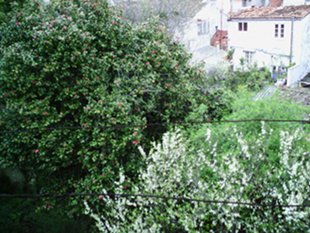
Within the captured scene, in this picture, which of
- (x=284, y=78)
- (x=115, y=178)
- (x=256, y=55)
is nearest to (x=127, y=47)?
(x=115, y=178)

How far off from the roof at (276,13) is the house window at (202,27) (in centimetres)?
287

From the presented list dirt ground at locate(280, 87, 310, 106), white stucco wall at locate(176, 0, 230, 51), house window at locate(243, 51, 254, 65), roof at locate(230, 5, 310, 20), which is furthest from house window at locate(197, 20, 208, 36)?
dirt ground at locate(280, 87, 310, 106)

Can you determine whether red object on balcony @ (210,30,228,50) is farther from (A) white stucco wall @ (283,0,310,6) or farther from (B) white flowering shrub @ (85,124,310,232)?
(B) white flowering shrub @ (85,124,310,232)

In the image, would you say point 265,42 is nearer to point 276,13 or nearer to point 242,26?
point 276,13

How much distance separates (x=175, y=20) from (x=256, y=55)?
489 centimetres

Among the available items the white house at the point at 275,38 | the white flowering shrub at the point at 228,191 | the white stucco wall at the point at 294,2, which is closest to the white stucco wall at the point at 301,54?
the white house at the point at 275,38

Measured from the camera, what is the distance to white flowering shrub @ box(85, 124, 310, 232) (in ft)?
14.8

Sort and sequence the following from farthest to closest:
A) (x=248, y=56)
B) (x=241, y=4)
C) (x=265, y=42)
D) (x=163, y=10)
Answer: (x=241, y=4) < (x=248, y=56) < (x=265, y=42) < (x=163, y=10)

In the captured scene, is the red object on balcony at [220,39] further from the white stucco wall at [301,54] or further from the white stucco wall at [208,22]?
the white stucco wall at [301,54]

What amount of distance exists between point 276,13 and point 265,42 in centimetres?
156

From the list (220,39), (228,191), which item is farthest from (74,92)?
(220,39)

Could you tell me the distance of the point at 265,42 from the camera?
18750 mm

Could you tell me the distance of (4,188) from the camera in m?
8.27

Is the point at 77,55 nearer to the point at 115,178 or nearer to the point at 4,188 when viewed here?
the point at 115,178
